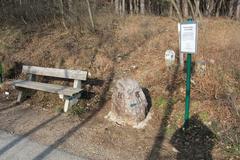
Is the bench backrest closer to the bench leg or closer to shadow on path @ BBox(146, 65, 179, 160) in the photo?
the bench leg

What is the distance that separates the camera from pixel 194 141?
5191 mm

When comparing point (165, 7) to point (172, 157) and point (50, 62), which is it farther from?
point (172, 157)

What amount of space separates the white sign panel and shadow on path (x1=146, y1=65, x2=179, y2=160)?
1425 mm

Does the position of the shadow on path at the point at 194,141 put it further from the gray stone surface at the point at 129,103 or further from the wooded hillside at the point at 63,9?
the wooded hillside at the point at 63,9

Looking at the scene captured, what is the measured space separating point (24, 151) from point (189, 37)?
118 inches

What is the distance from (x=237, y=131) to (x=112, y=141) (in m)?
1.96

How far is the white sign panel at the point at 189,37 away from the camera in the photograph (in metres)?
5.00

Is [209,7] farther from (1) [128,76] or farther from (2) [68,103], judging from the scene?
(2) [68,103]

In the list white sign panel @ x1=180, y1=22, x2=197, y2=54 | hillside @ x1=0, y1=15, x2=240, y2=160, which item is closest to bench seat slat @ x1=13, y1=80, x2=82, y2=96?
hillside @ x1=0, y1=15, x2=240, y2=160

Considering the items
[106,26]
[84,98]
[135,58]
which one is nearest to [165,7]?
[106,26]

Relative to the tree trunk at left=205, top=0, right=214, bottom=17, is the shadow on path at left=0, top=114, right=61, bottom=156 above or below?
below

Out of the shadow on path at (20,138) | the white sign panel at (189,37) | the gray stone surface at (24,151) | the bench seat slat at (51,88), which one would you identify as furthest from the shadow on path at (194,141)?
the shadow on path at (20,138)

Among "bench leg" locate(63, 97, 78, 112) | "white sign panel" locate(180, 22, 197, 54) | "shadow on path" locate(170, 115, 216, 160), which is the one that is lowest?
"shadow on path" locate(170, 115, 216, 160)

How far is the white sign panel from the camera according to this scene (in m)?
5.00
